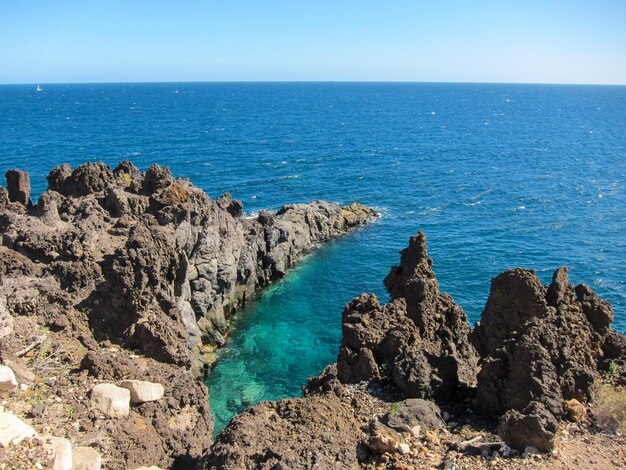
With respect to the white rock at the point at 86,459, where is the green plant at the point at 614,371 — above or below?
above

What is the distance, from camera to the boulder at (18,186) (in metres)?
40.6

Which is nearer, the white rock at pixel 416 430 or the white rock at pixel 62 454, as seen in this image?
the white rock at pixel 62 454

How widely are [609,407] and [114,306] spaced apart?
21.7 metres

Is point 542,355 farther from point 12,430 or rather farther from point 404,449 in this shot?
point 12,430

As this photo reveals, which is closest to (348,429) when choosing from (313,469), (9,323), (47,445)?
(313,469)

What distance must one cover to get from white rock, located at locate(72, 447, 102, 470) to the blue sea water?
1913 centimetres

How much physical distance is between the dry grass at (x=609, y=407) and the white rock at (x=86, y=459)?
1675cm

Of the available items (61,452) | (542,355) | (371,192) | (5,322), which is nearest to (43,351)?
(5,322)

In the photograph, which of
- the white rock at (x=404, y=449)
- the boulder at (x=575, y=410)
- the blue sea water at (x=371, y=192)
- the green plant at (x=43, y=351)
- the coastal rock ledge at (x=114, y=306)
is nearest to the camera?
the white rock at (x=404, y=449)

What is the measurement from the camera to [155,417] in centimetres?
1938

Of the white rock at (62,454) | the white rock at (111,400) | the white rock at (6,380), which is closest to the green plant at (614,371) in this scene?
the white rock at (111,400)

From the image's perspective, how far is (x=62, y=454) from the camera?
1499cm

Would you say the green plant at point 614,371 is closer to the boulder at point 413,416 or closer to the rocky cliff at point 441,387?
the rocky cliff at point 441,387

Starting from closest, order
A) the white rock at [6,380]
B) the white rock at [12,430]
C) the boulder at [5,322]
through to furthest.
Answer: the white rock at [12,430]
the white rock at [6,380]
the boulder at [5,322]
